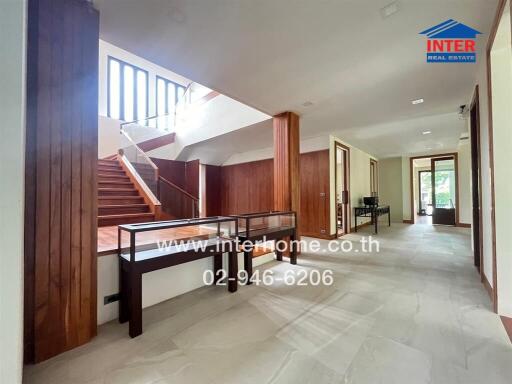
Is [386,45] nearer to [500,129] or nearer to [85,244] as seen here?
[500,129]

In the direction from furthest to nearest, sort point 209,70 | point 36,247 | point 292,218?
point 292,218 < point 209,70 < point 36,247

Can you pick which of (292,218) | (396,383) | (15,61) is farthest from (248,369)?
(292,218)

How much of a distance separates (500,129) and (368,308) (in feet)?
7.23

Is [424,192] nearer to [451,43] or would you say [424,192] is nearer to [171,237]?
[451,43]

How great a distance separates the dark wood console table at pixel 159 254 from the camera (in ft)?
6.33

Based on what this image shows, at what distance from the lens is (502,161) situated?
7.07ft

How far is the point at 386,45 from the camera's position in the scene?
7.79 ft

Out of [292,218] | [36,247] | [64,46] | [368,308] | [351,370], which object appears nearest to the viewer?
[351,370]

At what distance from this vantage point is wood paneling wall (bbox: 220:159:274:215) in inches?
299

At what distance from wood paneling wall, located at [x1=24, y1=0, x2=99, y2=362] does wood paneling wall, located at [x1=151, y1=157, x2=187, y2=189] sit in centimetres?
615

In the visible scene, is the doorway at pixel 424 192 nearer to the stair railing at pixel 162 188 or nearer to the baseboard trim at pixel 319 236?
the baseboard trim at pixel 319 236

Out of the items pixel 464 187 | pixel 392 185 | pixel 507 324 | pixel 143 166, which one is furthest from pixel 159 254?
pixel 392 185

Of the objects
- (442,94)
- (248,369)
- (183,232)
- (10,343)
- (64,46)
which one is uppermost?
(442,94)

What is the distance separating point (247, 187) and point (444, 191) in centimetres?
803
